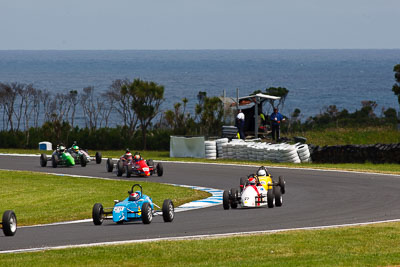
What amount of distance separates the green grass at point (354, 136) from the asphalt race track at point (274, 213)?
10261 mm

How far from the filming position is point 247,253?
12.0 meters

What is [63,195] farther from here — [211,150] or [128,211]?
[211,150]

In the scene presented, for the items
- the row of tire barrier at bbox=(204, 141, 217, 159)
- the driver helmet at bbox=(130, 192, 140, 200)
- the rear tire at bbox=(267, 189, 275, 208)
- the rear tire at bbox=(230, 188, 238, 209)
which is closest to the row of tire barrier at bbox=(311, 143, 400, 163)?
the row of tire barrier at bbox=(204, 141, 217, 159)

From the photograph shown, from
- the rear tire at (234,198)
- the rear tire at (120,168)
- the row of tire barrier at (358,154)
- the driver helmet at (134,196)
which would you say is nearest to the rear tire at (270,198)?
the rear tire at (234,198)

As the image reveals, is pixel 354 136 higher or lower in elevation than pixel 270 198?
higher

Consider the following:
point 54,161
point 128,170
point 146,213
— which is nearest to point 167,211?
point 146,213

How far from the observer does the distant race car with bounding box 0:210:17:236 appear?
47.5 ft

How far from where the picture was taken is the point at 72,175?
3022 cm

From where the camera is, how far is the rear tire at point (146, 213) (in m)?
16.0

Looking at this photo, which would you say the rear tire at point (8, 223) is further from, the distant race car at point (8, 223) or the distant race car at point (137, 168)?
the distant race car at point (137, 168)

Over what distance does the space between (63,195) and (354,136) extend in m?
21.1

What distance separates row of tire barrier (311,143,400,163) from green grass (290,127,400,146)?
537cm

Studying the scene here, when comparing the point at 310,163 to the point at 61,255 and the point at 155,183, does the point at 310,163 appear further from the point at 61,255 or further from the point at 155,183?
the point at 61,255

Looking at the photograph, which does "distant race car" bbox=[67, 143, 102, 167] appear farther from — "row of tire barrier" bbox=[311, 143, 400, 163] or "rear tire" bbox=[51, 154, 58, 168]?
"row of tire barrier" bbox=[311, 143, 400, 163]
